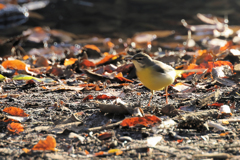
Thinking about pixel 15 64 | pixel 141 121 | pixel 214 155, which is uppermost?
pixel 15 64

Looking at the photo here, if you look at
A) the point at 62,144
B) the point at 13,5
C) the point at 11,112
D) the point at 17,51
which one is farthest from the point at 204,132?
the point at 13,5

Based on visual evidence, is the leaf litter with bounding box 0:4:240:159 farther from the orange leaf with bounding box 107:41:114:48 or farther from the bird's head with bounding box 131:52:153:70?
the orange leaf with bounding box 107:41:114:48

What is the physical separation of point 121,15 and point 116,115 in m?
8.57

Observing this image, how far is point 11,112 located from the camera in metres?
2.76

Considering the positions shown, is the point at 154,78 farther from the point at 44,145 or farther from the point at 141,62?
the point at 44,145

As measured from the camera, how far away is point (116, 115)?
9.20 ft

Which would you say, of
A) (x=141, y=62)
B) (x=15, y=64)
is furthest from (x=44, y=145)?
(x=15, y=64)

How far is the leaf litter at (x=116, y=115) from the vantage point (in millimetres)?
2184

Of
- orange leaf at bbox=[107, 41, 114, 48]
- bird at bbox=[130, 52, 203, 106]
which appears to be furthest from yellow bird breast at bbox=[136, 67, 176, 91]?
orange leaf at bbox=[107, 41, 114, 48]

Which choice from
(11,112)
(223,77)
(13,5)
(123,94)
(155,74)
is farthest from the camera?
(13,5)

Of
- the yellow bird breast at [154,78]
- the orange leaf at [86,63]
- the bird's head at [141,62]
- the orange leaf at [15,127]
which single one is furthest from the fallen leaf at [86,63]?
the orange leaf at [15,127]

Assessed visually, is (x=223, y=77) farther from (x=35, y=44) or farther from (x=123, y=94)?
(x=35, y=44)

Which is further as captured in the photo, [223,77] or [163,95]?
[223,77]

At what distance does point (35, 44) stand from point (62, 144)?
22.5 feet
